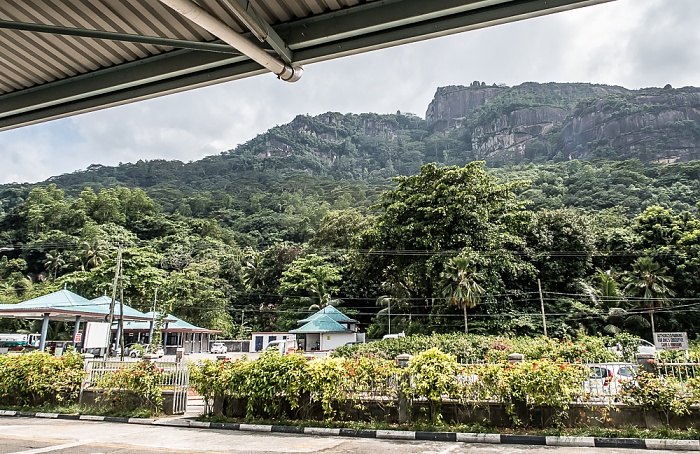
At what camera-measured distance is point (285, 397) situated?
877cm

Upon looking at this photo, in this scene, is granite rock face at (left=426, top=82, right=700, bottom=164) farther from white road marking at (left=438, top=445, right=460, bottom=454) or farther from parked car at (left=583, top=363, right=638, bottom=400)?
white road marking at (left=438, top=445, right=460, bottom=454)

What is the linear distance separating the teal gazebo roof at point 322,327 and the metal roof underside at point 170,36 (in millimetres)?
28865

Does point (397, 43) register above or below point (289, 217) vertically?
below

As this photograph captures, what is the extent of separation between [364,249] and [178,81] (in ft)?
90.6

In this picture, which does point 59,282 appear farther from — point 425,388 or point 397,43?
point 397,43

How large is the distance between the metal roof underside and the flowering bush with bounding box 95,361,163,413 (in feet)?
25.8

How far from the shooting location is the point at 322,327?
→ 104 feet

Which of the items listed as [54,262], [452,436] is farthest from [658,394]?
[54,262]

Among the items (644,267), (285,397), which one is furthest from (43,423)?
(644,267)

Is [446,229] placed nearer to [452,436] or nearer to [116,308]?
[452,436]

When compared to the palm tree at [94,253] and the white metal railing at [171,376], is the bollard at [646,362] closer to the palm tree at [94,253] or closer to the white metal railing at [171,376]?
the white metal railing at [171,376]

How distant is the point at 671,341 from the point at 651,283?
47.9 ft

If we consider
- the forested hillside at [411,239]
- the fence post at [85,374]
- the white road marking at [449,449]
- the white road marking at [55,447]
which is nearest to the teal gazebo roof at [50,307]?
the forested hillside at [411,239]

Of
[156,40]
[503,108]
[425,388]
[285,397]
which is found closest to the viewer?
[156,40]
